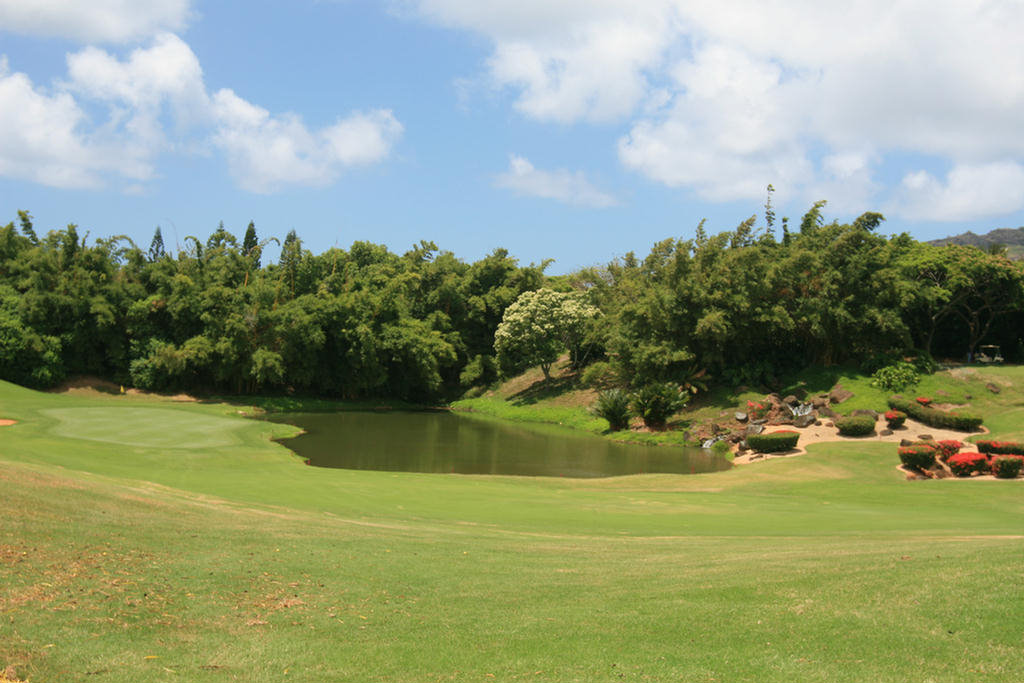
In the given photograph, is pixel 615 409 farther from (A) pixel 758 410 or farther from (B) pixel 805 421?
(B) pixel 805 421

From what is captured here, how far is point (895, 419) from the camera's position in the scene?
3631cm

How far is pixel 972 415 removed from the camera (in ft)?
114

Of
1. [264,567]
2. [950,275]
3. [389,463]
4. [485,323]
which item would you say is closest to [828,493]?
[389,463]

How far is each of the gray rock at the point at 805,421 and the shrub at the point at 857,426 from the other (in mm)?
3339

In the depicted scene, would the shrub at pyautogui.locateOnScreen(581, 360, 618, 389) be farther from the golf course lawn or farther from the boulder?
the golf course lawn

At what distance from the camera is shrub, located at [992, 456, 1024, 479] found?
25.1 meters

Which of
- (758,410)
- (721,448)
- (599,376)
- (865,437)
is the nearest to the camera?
(865,437)

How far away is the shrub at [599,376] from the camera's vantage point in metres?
55.6

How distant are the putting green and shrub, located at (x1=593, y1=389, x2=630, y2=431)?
2223cm

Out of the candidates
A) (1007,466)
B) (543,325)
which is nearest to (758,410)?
(1007,466)

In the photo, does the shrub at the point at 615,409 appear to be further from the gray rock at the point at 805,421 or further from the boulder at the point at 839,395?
the boulder at the point at 839,395

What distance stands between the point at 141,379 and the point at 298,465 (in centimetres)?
3409

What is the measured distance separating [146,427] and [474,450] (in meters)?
16.1

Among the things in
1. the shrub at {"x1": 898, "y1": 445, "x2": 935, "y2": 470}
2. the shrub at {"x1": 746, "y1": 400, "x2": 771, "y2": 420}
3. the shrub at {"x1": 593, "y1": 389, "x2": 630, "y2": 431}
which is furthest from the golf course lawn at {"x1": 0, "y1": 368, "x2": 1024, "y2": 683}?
the shrub at {"x1": 593, "y1": 389, "x2": 630, "y2": 431}
